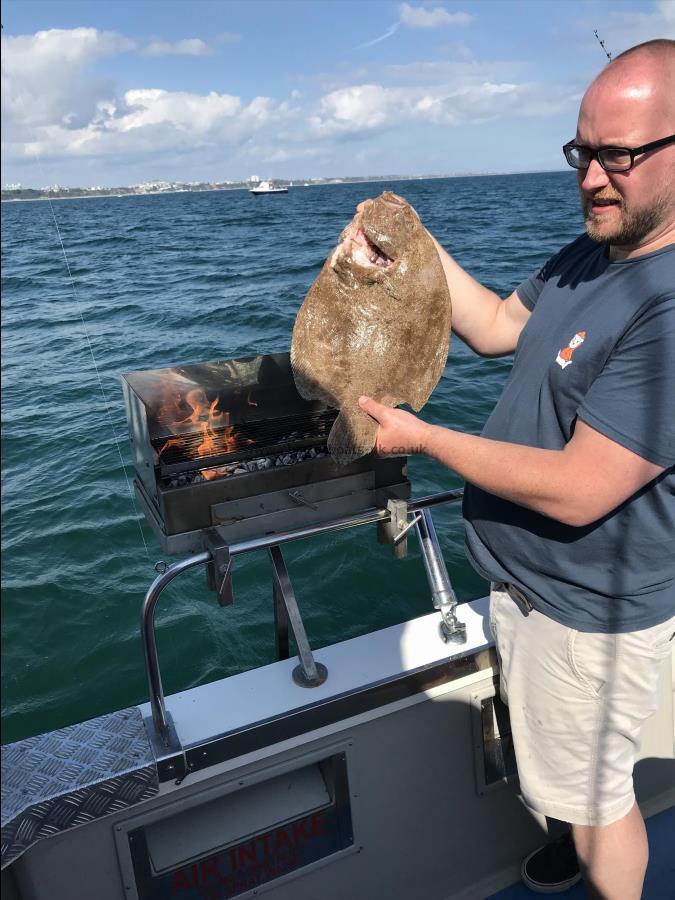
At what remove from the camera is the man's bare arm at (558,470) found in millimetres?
1719

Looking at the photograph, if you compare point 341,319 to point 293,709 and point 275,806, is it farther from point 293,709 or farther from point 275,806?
point 275,806

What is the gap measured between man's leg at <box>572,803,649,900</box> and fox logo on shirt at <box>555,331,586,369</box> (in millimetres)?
1381

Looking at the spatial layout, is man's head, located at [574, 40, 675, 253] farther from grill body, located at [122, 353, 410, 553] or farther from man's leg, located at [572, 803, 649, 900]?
man's leg, located at [572, 803, 649, 900]

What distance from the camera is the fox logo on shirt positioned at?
6.23ft

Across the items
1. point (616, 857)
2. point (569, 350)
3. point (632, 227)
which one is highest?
point (632, 227)

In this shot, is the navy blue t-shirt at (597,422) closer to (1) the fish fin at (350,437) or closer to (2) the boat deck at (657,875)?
(1) the fish fin at (350,437)

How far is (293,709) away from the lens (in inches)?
86.4

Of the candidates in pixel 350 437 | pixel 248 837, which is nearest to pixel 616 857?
pixel 248 837

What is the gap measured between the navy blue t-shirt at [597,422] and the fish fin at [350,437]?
0.38 metres

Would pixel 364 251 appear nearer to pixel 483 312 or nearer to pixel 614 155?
pixel 483 312

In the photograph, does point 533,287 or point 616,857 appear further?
point 533,287

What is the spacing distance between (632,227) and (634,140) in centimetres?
21

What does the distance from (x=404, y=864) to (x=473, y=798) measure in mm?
333

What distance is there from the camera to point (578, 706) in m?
2.09
